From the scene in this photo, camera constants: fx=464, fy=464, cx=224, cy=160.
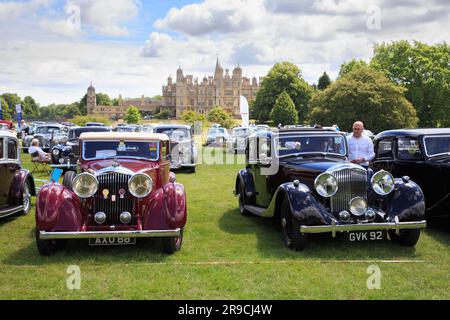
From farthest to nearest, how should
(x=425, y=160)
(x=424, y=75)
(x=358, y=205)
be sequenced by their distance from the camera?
1. (x=424, y=75)
2. (x=425, y=160)
3. (x=358, y=205)

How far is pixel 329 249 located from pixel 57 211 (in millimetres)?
4274

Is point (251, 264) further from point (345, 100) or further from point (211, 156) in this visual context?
point (345, 100)

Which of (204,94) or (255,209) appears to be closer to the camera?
(255,209)

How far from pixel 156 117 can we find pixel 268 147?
153 metres

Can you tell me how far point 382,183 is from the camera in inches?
303

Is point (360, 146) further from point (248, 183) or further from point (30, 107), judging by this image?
point (30, 107)

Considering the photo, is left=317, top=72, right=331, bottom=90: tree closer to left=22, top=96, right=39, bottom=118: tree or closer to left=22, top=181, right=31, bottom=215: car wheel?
left=22, top=181, right=31, bottom=215: car wheel

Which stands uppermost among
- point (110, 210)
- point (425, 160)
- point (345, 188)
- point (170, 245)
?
point (425, 160)

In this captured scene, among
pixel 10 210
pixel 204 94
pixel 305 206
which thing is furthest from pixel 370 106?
pixel 204 94

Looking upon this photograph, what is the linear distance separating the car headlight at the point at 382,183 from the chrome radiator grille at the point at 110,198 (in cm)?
398

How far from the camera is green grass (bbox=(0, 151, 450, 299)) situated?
221 inches

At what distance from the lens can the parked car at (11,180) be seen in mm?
9430

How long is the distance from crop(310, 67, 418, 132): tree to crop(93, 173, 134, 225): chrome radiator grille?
37.6 m

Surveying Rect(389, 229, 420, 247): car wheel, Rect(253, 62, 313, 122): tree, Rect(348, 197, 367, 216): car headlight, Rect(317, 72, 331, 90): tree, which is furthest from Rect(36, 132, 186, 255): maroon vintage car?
Rect(317, 72, 331, 90): tree
